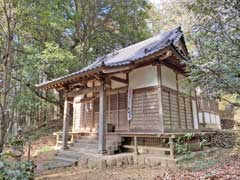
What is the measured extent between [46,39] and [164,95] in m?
11.0

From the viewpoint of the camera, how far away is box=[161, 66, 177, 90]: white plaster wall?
8.84 meters

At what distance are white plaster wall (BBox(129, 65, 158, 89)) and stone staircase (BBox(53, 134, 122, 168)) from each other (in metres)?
2.41

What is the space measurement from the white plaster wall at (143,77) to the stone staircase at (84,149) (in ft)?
7.91

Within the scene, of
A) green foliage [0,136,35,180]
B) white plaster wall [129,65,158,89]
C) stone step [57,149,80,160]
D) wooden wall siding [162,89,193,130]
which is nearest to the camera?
green foliage [0,136,35,180]

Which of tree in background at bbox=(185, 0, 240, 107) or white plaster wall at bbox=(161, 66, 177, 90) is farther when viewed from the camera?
white plaster wall at bbox=(161, 66, 177, 90)

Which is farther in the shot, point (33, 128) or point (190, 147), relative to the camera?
point (33, 128)

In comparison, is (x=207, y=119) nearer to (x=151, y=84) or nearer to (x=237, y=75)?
(x=151, y=84)

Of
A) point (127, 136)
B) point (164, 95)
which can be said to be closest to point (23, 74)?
point (127, 136)

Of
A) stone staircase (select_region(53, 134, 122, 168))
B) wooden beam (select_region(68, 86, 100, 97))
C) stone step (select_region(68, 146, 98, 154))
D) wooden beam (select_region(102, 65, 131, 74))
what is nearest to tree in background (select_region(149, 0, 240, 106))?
wooden beam (select_region(102, 65, 131, 74))

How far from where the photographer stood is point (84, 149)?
8.55 m

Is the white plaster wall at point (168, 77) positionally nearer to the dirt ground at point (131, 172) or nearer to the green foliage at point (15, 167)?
the dirt ground at point (131, 172)

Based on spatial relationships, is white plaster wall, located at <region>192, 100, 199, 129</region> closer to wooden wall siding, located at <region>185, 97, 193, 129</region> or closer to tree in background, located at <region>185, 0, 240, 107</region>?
wooden wall siding, located at <region>185, 97, 193, 129</region>

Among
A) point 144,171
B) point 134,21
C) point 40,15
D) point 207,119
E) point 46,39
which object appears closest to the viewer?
point 144,171

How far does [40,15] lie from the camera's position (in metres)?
9.27
